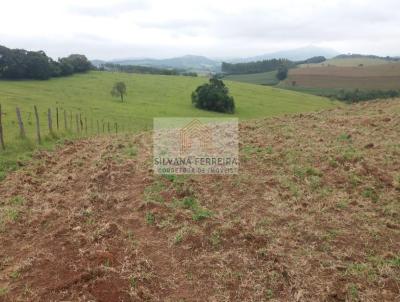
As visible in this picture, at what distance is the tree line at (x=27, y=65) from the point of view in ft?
194

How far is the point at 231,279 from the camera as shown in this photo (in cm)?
589

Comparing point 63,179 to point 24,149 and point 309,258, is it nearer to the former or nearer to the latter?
point 24,149

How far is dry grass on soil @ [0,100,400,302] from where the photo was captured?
5.68 m

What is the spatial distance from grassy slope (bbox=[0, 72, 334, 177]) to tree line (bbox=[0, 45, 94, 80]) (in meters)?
2.32

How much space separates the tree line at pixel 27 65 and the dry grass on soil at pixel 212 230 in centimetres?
5470

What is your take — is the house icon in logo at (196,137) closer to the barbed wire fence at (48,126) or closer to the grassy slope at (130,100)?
the barbed wire fence at (48,126)

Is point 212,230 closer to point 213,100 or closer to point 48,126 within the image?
point 48,126

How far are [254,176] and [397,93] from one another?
54505 mm

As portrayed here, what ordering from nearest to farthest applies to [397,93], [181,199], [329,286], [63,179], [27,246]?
[329,286] < [27,246] < [181,199] < [63,179] < [397,93]

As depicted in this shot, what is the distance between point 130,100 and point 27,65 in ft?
68.3

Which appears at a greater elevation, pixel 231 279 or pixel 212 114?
pixel 231 279

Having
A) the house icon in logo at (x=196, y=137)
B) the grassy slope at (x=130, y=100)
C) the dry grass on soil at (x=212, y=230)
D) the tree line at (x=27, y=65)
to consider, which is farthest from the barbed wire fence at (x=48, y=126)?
the tree line at (x=27, y=65)

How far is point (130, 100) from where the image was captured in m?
53.6

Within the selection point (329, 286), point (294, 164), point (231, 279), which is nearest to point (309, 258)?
point (329, 286)
